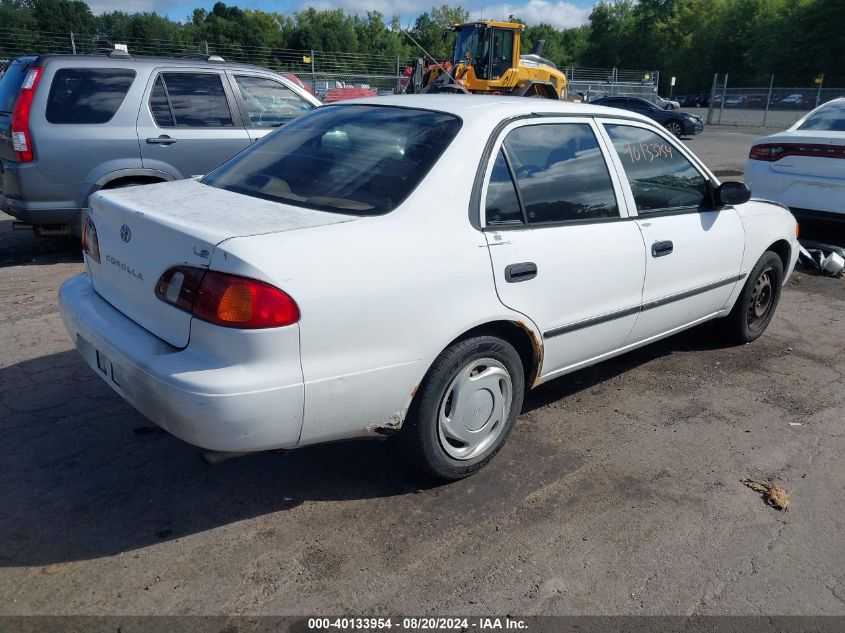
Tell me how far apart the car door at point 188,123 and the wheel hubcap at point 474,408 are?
4.67 m

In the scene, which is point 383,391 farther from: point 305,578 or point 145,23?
point 145,23

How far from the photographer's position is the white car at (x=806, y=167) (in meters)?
7.27

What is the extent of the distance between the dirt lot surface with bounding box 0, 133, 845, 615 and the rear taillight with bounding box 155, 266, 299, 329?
962 mm

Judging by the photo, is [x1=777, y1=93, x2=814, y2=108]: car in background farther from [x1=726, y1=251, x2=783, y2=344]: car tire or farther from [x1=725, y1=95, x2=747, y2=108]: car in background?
[x1=726, y1=251, x2=783, y2=344]: car tire

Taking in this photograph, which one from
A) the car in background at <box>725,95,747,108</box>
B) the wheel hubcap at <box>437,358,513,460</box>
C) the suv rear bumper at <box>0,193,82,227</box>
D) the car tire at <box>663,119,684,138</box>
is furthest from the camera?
the car in background at <box>725,95,747,108</box>

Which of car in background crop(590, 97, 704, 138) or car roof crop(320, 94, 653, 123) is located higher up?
car roof crop(320, 94, 653, 123)

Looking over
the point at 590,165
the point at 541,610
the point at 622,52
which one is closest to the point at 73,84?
the point at 590,165

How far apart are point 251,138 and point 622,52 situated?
304 ft

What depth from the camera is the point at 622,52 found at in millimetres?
89750

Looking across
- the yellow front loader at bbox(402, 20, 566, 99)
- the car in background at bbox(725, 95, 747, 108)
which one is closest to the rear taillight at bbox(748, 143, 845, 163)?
the yellow front loader at bbox(402, 20, 566, 99)

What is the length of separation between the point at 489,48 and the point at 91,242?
18669mm

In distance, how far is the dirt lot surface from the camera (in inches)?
102

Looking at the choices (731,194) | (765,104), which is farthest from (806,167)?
(765,104)

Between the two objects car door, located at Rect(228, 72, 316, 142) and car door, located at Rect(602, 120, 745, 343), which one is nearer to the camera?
car door, located at Rect(602, 120, 745, 343)
